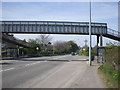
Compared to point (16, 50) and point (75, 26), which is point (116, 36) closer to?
point (75, 26)

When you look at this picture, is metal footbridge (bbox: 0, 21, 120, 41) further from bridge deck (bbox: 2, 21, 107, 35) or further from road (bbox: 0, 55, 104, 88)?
road (bbox: 0, 55, 104, 88)

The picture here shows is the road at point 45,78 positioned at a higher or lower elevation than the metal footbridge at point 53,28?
lower

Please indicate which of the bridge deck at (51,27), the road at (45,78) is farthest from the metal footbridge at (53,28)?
the road at (45,78)

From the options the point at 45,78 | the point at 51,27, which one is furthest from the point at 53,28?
the point at 45,78

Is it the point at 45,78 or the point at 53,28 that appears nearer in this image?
the point at 45,78

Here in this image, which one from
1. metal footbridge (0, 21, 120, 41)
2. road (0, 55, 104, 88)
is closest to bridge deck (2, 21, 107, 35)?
metal footbridge (0, 21, 120, 41)

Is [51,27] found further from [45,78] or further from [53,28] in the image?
[45,78]

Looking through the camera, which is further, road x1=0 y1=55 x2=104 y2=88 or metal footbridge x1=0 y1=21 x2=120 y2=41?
metal footbridge x1=0 y1=21 x2=120 y2=41

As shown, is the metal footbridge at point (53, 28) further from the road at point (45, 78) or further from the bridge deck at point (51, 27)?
the road at point (45, 78)

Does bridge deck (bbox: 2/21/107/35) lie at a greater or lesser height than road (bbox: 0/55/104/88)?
greater

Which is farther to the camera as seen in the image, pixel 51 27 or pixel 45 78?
pixel 51 27

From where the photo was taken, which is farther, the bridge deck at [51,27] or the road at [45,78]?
the bridge deck at [51,27]

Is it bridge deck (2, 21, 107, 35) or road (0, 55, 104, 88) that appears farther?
bridge deck (2, 21, 107, 35)

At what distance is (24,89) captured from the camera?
871cm
